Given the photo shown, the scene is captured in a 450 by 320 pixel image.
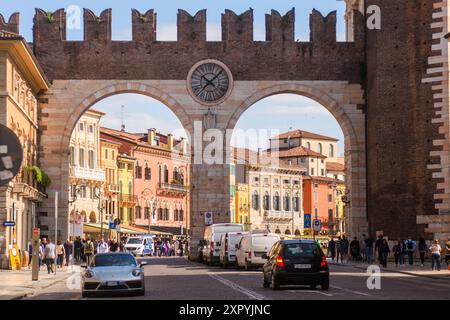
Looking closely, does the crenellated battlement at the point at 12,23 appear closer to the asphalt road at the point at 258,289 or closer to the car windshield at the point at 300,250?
the asphalt road at the point at 258,289

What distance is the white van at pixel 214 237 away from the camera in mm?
52406

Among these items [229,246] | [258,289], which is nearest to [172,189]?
[229,246]

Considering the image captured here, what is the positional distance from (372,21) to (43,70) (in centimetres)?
1500

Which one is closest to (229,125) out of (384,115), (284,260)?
(384,115)

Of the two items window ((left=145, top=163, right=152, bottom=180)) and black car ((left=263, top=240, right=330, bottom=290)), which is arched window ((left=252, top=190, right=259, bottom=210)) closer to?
window ((left=145, top=163, right=152, bottom=180))

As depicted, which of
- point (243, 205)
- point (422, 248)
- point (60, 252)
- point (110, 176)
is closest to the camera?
point (422, 248)

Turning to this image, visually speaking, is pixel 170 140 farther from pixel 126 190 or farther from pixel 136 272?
pixel 136 272

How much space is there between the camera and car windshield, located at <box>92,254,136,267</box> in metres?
29.6

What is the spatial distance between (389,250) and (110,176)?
193ft

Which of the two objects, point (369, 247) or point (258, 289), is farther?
point (369, 247)

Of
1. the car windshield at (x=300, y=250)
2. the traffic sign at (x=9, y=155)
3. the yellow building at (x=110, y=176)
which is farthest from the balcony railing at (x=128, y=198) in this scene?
the traffic sign at (x=9, y=155)

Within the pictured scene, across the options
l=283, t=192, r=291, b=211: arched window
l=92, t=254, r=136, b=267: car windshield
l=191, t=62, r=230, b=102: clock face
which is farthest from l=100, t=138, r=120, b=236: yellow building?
l=92, t=254, r=136, b=267: car windshield

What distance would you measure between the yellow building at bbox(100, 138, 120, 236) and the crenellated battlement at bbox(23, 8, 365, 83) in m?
50.7

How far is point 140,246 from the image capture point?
86.1 m
